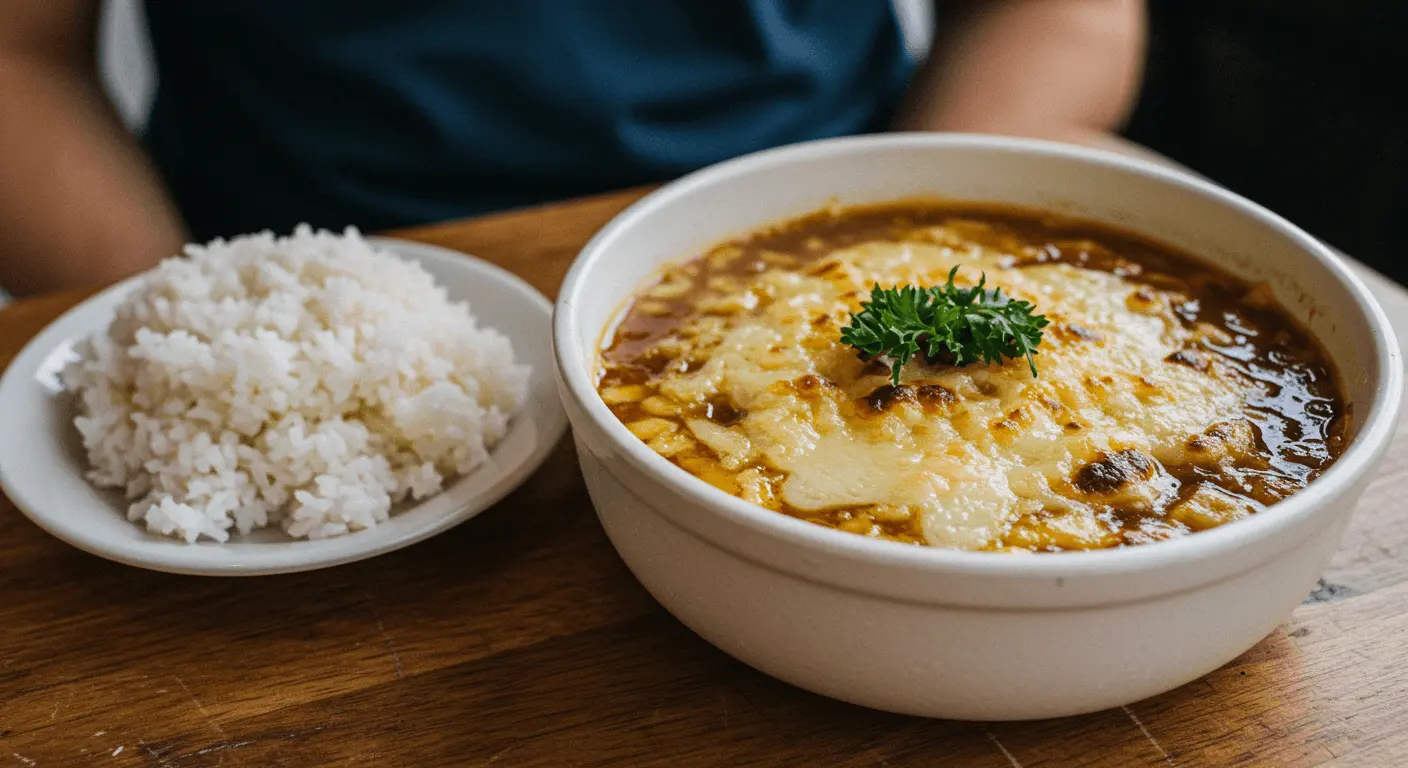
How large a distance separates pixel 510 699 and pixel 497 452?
31 centimetres

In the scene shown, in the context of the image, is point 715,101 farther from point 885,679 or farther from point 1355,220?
point 1355,220

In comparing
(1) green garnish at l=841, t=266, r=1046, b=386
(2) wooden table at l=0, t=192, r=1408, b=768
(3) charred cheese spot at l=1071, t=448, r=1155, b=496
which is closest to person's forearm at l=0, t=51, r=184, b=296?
(2) wooden table at l=0, t=192, r=1408, b=768

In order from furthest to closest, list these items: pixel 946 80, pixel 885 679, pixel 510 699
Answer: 1. pixel 946 80
2. pixel 510 699
3. pixel 885 679

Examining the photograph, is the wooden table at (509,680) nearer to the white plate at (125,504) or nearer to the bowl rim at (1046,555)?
the white plate at (125,504)

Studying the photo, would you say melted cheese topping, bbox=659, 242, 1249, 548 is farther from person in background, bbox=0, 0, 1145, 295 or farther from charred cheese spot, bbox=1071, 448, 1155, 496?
person in background, bbox=0, 0, 1145, 295

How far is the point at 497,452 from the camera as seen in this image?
1.22 metres

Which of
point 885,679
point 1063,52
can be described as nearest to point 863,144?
point 885,679

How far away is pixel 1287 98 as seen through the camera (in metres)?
3.66

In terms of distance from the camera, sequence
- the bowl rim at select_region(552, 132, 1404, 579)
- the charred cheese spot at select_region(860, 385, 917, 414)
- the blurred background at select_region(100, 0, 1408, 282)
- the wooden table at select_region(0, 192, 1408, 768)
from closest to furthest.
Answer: the bowl rim at select_region(552, 132, 1404, 579)
the wooden table at select_region(0, 192, 1408, 768)
the charred cheese spot at select_region(860, 385, 917, 414)
the blurred background at select_region(100, 0, 1408, 282)

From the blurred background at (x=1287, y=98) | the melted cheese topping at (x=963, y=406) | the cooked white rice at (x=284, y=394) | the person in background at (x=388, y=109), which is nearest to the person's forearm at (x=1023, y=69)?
the person in background at (x=388, y=109)

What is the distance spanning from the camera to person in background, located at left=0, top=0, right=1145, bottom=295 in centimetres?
191

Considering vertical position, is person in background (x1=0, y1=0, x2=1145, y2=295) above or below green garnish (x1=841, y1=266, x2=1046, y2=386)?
below

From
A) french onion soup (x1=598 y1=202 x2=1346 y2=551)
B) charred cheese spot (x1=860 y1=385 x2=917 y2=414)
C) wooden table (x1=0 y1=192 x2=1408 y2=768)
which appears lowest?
wooden table (x1=0 y1=192 x2=1408 y2=768)

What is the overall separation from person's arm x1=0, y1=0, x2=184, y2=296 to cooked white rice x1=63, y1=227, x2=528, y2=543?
737 mm
